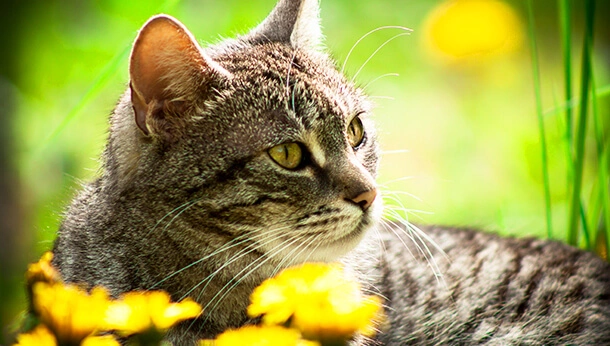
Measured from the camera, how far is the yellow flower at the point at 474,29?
375 centimetres

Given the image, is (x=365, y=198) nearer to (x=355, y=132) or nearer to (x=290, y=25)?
(x=355, y=132)

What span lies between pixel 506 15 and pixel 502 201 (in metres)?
1.20

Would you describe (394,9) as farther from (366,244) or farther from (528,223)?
(366,244)

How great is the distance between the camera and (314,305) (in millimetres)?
1019

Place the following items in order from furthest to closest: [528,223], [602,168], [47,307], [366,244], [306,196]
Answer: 1. [528,223]
2. [602,168]
3. [366,244]
4. [306,196]
5. [47,307]

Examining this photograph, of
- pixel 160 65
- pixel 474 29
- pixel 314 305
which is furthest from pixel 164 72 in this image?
pixel 474 29

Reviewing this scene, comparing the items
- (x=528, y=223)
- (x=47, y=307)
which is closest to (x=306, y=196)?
(x=47, y=307)


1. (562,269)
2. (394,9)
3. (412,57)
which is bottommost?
(562,269)

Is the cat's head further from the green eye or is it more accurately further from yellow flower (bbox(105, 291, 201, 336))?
yellow flower (bbox(105, 291, 201, 336))

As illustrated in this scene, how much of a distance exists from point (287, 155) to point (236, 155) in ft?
0.41

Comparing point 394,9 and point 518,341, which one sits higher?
point 394,9

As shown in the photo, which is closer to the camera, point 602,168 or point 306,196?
point 306,196

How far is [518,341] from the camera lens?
6.05ft

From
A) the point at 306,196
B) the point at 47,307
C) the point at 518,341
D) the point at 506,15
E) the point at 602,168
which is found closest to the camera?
the point at 47,307
